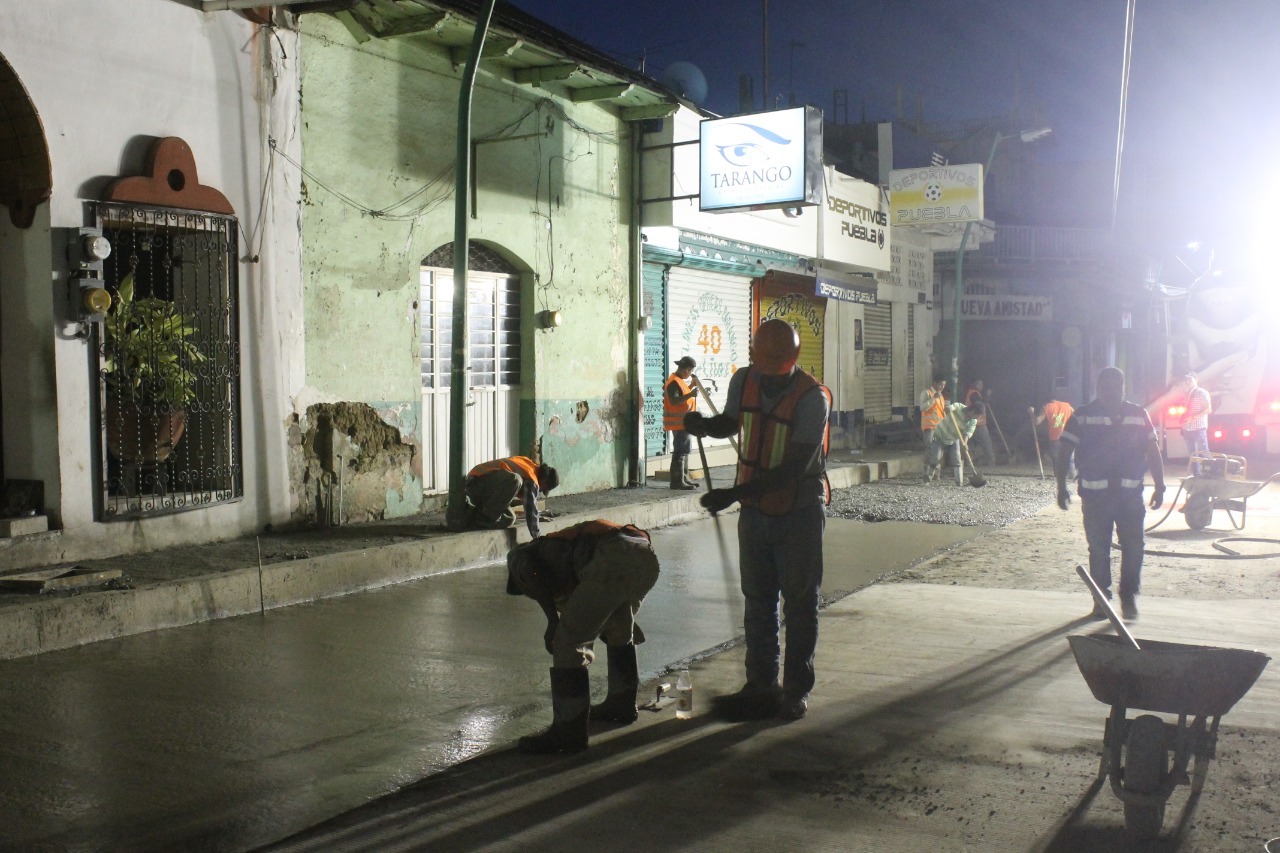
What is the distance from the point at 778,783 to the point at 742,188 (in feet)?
38.7

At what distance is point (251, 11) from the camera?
1011cm

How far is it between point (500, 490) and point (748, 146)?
23.8 ft

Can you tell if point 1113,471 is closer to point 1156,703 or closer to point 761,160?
point 1156,703

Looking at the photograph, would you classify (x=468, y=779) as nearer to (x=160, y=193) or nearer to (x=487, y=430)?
(x=160, y=193)

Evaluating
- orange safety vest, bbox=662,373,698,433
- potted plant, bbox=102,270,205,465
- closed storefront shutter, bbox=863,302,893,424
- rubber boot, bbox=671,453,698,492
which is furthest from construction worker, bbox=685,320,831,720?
closed storefront shutter, bbox=863,302,893,424

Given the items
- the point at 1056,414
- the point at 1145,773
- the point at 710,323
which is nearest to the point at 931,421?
the point at 1056,414

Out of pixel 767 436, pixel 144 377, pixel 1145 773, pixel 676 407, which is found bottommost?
pixel 1145 773

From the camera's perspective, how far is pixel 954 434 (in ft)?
58.5

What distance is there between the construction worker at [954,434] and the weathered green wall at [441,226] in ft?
17.7

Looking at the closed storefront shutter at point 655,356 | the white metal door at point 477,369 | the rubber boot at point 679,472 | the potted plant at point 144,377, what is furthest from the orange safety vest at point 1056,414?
the potted plant at point 144,377

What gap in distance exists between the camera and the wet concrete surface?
441cm

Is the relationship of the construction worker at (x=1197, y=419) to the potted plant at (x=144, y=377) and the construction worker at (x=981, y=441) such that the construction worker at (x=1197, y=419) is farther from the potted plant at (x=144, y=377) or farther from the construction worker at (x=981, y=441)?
the potted plant at (x=144, y=377)

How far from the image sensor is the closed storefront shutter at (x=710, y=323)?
17344 millimetres

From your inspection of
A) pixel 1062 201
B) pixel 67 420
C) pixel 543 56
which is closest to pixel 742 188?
pixel 543 56
